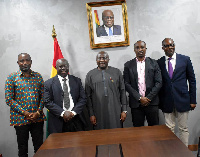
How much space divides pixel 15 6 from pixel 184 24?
282 centimetres

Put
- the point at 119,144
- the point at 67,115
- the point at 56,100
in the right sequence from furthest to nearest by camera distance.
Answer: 1. the point at 56,100
2. the point at 67,115
3. the point at 119,144

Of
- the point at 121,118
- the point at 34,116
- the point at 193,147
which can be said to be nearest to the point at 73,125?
the point at 34,116

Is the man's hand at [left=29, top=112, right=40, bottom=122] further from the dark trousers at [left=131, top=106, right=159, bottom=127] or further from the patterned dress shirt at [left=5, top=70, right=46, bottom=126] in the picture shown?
the dark trousers at [left=131, top=106, right=159, bottom=127]

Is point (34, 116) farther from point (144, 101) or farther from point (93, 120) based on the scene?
point (144, 101)

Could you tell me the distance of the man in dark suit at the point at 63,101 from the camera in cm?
246

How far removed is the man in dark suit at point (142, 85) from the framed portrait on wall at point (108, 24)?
0.60 m

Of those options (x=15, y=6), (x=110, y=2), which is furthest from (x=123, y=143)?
(x=15, y=6)

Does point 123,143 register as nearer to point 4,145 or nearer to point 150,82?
point 150,82

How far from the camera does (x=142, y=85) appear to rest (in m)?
2.68

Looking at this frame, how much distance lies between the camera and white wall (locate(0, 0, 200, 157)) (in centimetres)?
320

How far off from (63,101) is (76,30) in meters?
1.31

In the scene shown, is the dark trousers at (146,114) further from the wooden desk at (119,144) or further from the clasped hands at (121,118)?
the wooden desk at (119,144)

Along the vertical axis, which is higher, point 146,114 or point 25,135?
point 146,114

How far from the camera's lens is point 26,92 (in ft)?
8.39
